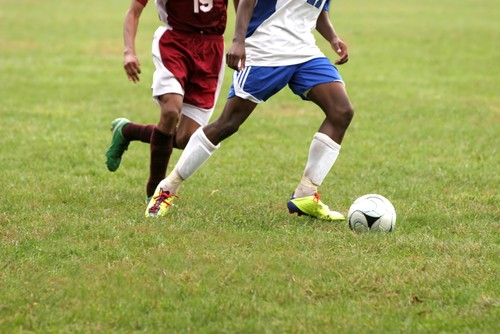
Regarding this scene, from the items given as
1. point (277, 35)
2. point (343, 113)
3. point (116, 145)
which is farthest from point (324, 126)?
point (116, 145)

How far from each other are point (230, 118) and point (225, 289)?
1.87m

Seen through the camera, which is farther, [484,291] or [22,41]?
[22,41]

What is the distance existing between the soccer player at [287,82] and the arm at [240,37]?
3cm

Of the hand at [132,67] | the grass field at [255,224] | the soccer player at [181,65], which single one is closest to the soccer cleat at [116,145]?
the grass field at [255,224]

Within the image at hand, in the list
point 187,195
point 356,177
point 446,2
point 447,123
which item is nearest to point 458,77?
point 447,123

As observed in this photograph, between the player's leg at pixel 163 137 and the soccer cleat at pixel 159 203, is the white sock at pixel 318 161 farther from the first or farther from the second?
the player's leg at pixel 163 137

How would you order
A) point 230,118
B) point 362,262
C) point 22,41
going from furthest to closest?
point 22,41 < point 230,118 < point 362,262

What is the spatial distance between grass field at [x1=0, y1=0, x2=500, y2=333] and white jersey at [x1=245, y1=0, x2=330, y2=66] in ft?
3.51

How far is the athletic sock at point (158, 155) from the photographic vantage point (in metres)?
6.99

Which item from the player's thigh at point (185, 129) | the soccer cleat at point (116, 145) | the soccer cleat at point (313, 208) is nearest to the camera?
the soccer cleat at point (313, 208)

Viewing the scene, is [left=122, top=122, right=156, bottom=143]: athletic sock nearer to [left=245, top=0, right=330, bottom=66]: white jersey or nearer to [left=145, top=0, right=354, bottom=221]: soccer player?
[left=145, top=0, right=354, bottom=221]: soccer player

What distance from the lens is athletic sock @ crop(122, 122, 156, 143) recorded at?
7546mm

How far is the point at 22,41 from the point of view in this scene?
784 inches

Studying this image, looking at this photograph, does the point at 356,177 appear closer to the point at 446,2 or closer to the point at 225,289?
the point at 225,289
